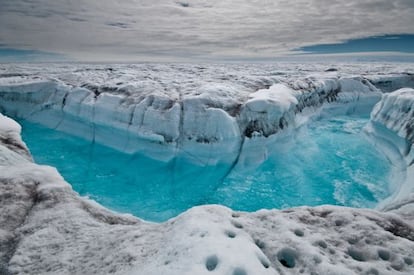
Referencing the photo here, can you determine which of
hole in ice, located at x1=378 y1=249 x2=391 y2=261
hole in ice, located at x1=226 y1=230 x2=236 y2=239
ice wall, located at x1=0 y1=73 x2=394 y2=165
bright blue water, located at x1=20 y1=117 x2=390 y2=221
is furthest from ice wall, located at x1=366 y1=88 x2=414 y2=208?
hole in ice, located at x1=226 y1=230 x2=236 y2=239

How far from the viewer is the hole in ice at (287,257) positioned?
3.08m

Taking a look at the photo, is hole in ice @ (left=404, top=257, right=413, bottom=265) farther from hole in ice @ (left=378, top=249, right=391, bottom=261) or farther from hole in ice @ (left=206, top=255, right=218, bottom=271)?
hole in ice @ (left=206, top=255, right=218, bottom=271)

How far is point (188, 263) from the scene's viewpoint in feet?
8.95

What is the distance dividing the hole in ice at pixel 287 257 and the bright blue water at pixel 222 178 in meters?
6.80

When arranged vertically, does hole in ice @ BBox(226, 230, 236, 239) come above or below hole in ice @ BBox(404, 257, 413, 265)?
above

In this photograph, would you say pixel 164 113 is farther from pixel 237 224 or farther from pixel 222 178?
pixel 237 224

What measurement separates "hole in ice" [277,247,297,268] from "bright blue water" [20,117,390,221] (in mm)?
6803

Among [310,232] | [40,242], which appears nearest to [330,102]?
[310,232]

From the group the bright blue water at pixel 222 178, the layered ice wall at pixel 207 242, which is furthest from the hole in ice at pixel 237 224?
the bright blue water at pixel 222 178

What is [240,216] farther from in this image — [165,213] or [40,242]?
[165,213]

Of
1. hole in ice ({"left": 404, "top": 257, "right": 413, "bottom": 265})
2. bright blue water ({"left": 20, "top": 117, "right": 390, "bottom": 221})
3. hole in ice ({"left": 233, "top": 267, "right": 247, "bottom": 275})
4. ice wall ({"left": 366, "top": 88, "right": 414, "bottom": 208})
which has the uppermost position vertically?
hole in ice ({"left": 233, "top": 267, "right": 247, "bottom": 275})

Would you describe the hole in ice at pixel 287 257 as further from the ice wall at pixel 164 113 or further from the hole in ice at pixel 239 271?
the ice wall at pixel 164 113

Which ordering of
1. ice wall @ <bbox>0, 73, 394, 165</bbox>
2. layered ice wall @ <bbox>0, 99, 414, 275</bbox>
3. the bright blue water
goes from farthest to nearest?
1. ice wall @ <bbox>0, 73, 394, 165</bbox>
2. the bright blue water
3. layered ice wall @ <bbox>0, 99, 414, 275</bbox>

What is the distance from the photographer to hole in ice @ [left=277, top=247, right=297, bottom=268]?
3.08 meters
